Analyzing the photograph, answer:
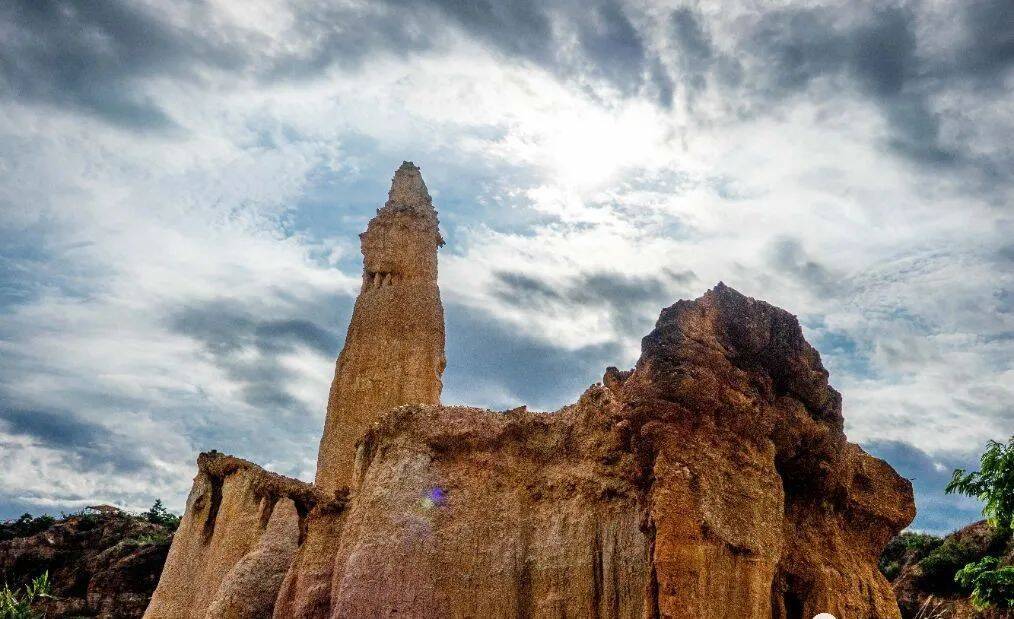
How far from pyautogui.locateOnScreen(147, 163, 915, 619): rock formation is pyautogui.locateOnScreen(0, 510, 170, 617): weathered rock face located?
18.4 metres

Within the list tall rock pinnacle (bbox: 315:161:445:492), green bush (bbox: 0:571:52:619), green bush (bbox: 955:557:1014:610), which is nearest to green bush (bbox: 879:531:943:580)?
green bush (bbox: 955:557:1014:610)

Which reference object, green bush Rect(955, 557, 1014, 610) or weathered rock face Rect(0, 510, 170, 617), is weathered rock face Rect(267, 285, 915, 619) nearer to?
green bush Rect(955, 557, 1014, 610)

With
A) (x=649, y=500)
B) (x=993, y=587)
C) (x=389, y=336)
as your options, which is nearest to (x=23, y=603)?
(x=389, y=336)

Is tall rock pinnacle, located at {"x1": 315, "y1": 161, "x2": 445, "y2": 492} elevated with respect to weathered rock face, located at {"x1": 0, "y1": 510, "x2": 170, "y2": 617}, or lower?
elevated

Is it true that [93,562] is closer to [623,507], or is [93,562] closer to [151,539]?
[151,539]

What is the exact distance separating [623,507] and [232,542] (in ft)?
57.7

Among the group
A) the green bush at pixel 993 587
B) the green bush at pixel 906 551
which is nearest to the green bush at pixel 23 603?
the green bush at pixel 993 587

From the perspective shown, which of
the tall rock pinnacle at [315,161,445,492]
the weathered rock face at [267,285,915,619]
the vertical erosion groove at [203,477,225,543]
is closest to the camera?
the weathered rock face at [267,285,915,619]

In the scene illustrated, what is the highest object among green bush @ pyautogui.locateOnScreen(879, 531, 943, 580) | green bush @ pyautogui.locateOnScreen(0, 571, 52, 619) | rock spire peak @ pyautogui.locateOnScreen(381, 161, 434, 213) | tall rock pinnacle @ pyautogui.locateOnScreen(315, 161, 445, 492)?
rock spire peak @ pyautogui.locateOnScreen(381, 161, 434, 213)

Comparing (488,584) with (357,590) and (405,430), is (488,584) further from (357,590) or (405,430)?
(405,430)

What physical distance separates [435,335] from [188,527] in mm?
15241

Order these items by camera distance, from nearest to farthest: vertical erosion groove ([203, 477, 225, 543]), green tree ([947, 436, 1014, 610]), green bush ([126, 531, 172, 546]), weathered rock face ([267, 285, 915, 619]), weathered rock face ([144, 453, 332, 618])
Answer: weathered rock face ([267, 285, 915, 619]), green tree ([947, 436, 1014, 610]), weathered rock face ([144, 453, 332, 618]), vertical erosion groove ([203, 477, 225, 543]), green bush ([126, 531, 172, 546])

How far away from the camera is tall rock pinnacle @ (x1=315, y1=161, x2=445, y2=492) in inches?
1640

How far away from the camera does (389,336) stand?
43688mm
